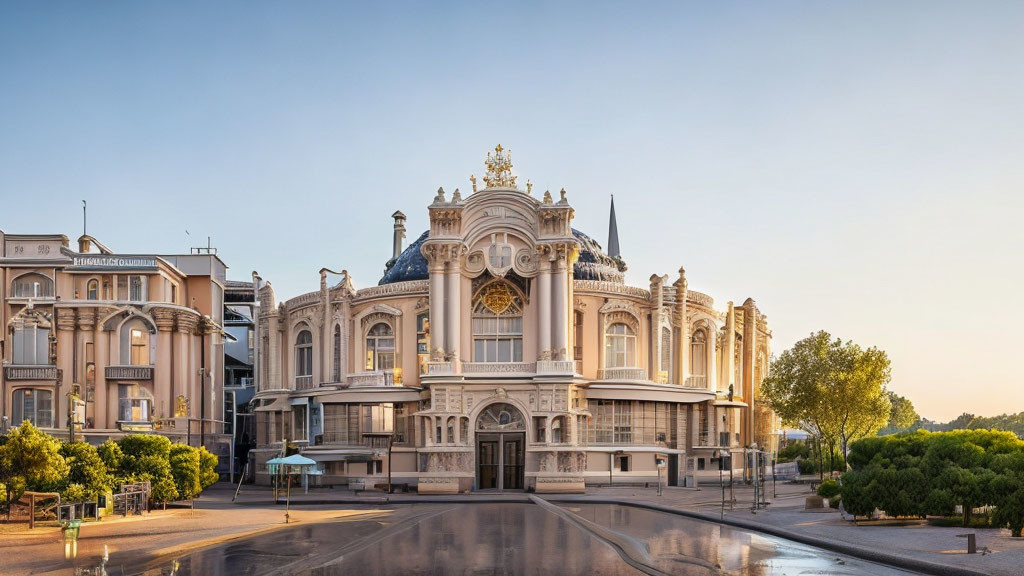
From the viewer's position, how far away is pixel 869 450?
3225 cm

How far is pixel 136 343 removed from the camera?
6047cm

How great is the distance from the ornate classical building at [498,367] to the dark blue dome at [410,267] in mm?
144

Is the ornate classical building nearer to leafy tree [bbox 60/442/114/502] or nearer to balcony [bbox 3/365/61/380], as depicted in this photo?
balcony [bbox 3/365/61/380]

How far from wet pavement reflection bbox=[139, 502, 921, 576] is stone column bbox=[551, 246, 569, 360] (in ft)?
62.1

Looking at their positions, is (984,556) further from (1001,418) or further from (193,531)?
(1001,418)

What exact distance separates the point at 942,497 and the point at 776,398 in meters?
34.7

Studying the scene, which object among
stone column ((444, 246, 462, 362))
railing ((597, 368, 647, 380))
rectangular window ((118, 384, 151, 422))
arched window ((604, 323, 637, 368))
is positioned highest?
stone column ((444, 246, 462, 362))

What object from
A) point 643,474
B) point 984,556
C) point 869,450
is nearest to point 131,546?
point 984,556

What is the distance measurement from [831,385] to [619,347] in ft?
41.8

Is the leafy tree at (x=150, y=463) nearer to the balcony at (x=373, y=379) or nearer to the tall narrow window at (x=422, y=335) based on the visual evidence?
the balcony at (x=373, y=379)

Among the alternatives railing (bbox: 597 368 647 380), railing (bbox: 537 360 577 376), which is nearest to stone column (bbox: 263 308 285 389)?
railing (bbox: 537 360 577 376)

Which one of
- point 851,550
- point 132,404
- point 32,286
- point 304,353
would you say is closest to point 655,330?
point 304,353

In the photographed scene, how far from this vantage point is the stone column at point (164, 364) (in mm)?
60094

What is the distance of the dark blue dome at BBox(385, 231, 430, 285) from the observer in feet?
206
